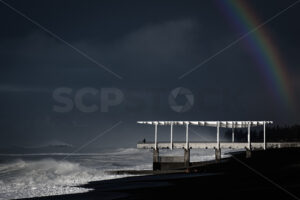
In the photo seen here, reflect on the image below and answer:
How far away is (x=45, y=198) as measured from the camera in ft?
88.0

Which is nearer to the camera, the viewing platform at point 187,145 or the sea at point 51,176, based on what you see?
the sea at point 51,176

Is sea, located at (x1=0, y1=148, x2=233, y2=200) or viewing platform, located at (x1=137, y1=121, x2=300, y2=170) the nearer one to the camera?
sea, located at (x1=0, y1=148, x2=233, y2=200)

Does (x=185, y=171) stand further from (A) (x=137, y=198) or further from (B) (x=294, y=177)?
(A) (x=137, y=198)

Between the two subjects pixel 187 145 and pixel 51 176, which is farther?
pixel 187 145

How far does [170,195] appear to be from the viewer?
25.1m

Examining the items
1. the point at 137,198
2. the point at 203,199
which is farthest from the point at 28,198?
the point at 203,199

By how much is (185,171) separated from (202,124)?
13.5 metres

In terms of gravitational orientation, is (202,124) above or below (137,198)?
above

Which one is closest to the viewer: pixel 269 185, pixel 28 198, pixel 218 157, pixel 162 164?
pixel 269 185

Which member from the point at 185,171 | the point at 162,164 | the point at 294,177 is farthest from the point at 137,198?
the point at 162,164

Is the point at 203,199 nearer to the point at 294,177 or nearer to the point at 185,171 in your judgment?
the point at 294,177

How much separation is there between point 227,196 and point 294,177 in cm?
883

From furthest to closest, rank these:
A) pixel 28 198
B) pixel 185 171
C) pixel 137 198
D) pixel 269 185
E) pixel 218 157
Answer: pixel 218 157
pixel 185 171
pixel 28 198
pixel 269 185
pixel 137 198

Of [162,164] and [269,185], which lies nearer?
[269,185]
